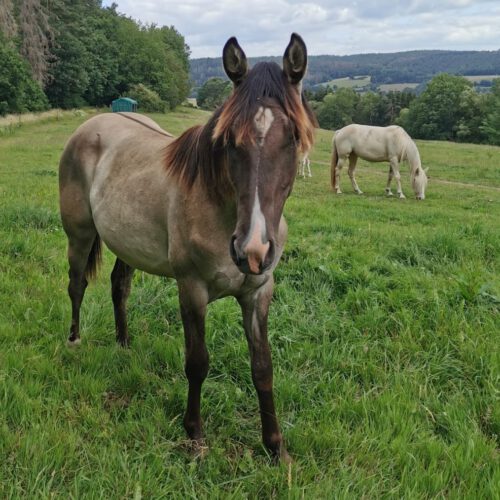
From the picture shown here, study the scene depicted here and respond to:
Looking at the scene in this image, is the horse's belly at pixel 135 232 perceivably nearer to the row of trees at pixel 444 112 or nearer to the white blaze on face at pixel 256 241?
the white blaze on face at pixel 256 241

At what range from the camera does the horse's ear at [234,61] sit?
2084 millimetres

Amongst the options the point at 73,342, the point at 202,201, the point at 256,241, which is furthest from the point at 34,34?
the point at 256,241

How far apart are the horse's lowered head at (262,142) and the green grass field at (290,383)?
1211 millimetres

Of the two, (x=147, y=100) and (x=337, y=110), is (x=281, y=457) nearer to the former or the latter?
(x=147, y=100)

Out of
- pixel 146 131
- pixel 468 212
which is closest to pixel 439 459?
pixel 146 131

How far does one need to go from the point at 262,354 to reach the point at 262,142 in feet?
4.01

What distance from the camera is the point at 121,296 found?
12.2 ft

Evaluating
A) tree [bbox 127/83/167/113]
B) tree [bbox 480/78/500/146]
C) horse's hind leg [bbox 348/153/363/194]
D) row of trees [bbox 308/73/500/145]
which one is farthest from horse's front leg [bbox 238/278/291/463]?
tree [bbox 480/78/500/146]

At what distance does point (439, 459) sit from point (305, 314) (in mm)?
1691

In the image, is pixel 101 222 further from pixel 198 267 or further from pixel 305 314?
pixel 305 314

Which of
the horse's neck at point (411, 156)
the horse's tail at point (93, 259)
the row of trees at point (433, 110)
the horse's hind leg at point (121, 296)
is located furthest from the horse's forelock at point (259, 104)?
the row of trees at point (433, 110)

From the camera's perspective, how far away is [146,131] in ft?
12.0

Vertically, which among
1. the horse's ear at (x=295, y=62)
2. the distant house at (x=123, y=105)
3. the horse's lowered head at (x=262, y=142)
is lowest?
the horse's lowered head at (x=262, y=142)

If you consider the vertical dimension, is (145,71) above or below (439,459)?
above
